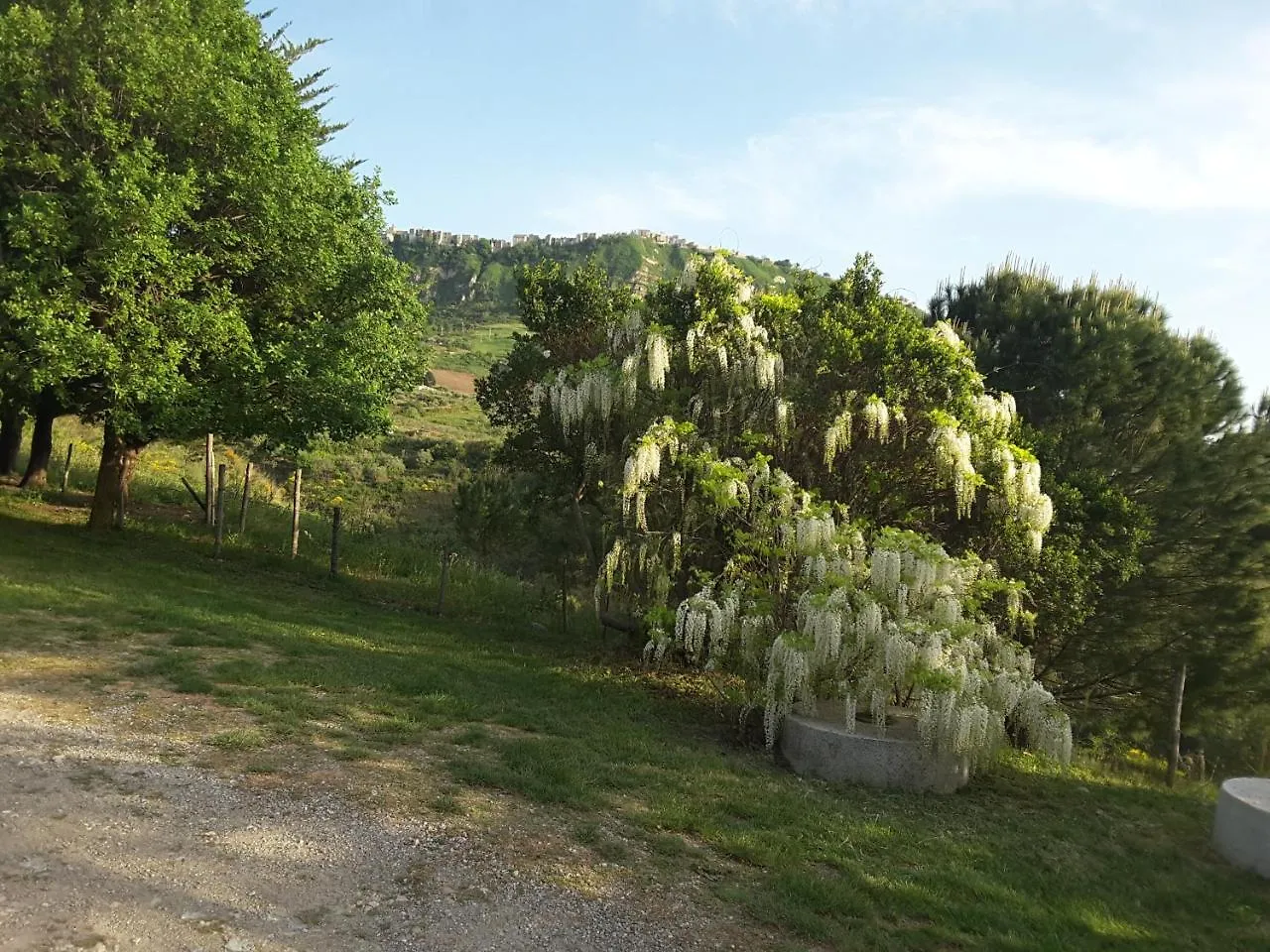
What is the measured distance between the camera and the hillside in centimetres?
11112

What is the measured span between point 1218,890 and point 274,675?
31.8 feet

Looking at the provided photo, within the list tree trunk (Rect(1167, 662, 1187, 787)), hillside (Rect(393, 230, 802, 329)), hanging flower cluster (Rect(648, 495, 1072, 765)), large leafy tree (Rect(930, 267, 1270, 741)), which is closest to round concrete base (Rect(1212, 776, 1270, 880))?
hanging flower cluster (Rect(648, 495, 1072, 765))

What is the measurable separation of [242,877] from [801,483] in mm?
9519

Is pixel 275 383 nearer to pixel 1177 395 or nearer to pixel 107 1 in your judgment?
pixel 107 1

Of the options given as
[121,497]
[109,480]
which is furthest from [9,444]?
[109,480]

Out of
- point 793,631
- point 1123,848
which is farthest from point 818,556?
point 1123,848

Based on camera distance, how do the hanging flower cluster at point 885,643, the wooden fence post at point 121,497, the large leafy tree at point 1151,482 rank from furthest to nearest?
the wooden fence post at point 121,497 < the large leafy tree at point 1151,482 < the hanging flower cluster at point 885,643

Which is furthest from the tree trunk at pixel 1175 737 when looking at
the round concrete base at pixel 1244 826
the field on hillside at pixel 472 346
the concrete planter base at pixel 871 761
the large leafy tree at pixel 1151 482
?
the field on hillside at pixel 472 346

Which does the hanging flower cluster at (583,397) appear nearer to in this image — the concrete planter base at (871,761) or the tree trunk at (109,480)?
the concrete planter base at (871,761)

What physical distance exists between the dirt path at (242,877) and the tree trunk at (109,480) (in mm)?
12727

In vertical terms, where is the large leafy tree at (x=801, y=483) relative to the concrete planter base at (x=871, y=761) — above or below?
above

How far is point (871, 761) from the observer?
8.57 meters

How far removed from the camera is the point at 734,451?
40.3 ft

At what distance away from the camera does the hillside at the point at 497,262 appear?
111125 mm
